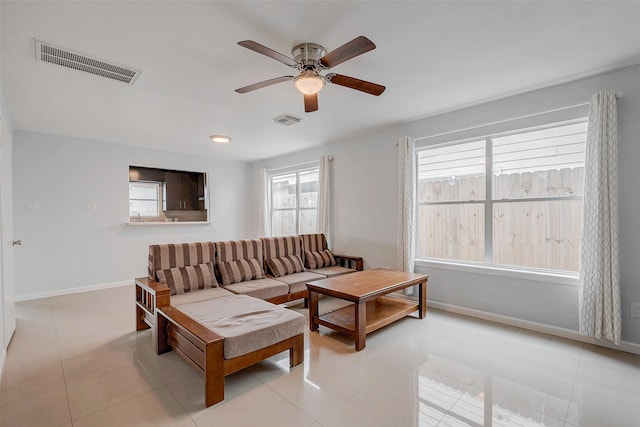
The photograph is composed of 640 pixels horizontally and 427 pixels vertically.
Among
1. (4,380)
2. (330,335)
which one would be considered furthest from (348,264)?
(4,380)

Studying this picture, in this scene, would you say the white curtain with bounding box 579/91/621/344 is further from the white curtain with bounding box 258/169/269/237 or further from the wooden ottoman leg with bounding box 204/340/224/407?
the white curtain with bounding box 258/169/269/237

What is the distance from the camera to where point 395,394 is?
77.4 inches

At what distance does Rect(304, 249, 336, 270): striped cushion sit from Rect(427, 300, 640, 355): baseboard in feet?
4.96

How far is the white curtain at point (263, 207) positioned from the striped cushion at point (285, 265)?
2340 millimetres

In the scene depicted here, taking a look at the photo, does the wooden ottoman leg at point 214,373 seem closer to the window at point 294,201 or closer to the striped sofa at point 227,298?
the striped sofa at point 227,298

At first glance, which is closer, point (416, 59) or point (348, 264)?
point (416, 59)

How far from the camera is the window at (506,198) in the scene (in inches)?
114

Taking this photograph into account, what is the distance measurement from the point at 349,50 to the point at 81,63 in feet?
7.16

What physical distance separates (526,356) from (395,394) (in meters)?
1.34

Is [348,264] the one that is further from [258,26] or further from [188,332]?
[258,26]

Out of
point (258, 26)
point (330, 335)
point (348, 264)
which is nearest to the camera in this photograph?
point (258, 26)

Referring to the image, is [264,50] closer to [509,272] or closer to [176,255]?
[176,255]

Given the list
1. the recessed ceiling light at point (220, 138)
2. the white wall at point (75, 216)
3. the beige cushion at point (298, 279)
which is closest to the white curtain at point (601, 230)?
the beige cushion at point (298, 279)

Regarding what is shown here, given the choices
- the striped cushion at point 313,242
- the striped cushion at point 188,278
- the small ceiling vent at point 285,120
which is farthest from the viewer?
the striped cushion at point 313,242
